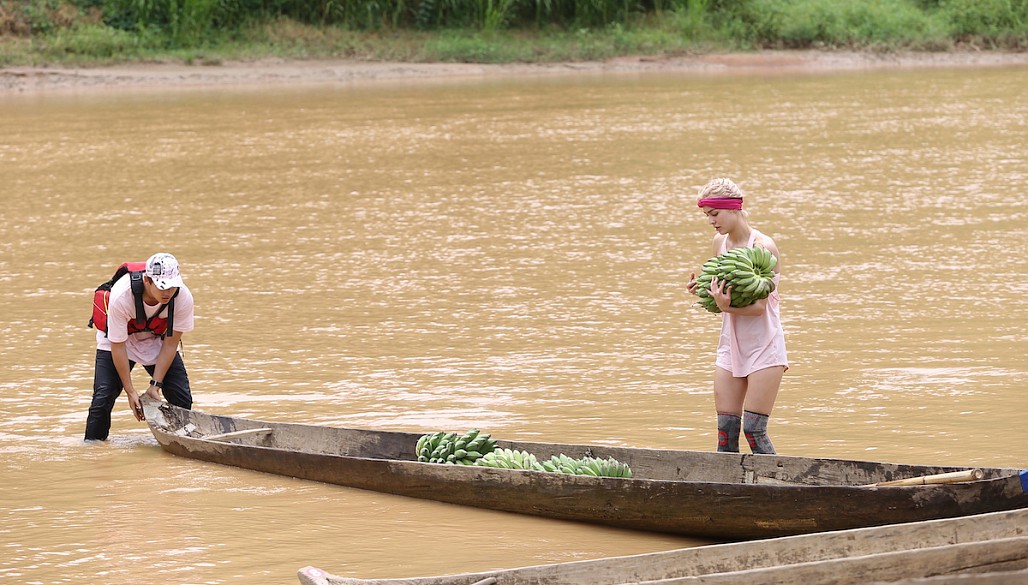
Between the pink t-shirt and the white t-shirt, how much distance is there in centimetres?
298

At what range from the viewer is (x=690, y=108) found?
2522 centimetres

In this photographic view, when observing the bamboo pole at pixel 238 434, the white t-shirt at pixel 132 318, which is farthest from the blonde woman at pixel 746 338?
the white t-shirt at pixel 132 318

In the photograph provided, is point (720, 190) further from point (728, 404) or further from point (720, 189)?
point (728, 404)

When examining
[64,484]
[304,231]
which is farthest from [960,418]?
[304,231]

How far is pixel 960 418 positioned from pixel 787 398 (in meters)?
1.12

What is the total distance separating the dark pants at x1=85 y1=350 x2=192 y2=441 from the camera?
7.79 metres

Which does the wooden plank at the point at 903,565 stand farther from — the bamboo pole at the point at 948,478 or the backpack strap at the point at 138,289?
the backpack strap at the point at 138,289

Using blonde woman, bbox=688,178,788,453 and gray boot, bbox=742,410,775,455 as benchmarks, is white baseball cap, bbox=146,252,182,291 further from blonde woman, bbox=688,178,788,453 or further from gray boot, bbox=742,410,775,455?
gray boot, bbox=742,410,775,455

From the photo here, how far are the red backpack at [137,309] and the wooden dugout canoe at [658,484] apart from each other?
2.08ft

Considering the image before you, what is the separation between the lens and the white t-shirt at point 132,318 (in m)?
7.37

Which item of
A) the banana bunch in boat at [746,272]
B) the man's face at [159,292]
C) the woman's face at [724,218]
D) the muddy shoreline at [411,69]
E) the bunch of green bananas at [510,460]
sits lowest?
the bunch of green bananas at [510,460]

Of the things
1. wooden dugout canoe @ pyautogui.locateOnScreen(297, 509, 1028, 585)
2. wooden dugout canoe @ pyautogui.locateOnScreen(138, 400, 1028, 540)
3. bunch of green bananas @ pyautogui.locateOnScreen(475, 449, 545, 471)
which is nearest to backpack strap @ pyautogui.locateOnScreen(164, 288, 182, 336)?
wooden dugout canoe @ pyautogui.locateOnScreen(138, 400, 1028, 540)

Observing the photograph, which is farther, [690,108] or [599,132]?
[690,108]

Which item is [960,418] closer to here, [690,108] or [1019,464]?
[1019,464]
